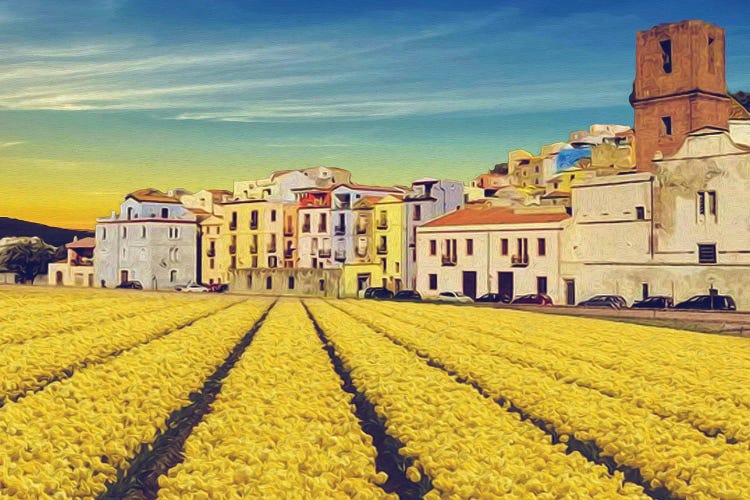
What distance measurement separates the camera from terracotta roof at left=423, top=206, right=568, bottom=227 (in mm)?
86062

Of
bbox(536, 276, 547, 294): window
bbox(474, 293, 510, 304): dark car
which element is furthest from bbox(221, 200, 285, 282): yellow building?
bbox(536, 276, 547, 294): window

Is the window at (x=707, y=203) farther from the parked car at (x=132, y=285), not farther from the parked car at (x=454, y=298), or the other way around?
the parked car at (x=132, y=285)

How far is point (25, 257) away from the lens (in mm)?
143875

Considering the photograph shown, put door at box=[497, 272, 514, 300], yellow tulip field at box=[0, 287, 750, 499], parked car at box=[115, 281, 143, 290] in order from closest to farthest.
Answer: yellow tulip field at box=[0, 287, 750, 499] < door at box=[497, 272, 514, 300] < parked car at box=[115, 281, 143, 290]

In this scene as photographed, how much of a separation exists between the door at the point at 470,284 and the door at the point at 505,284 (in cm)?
288

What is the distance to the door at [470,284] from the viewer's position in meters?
89.9

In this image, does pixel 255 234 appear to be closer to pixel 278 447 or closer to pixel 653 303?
pixel 653 303

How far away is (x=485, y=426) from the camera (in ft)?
51.1

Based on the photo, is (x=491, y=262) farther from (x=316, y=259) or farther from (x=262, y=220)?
(x=262, y=220)

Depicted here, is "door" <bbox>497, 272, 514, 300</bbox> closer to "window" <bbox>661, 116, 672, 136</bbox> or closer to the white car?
"window" <bbox>661, 116, 672, 136</bbox>

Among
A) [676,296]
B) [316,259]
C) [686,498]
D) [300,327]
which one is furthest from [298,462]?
[316,259]

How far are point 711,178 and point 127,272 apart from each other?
81009 millimetres

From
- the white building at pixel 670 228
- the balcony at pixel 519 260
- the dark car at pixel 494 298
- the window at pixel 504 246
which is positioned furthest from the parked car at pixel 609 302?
the window at pixel 504 246

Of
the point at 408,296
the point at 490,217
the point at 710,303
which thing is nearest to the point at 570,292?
the point at 490,217
